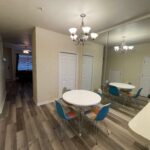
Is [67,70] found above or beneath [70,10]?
beneath

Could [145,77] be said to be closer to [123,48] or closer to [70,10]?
[123,48]

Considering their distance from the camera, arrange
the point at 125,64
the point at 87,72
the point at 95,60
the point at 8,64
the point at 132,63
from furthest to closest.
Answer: the point at 8,64, the point at 87,72, the point at 95,60, the point at 125,64, the point at 132,63

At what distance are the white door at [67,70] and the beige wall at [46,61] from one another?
20cm

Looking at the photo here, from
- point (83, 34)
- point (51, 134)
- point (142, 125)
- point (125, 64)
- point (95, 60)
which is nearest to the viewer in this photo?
point (142, 125)

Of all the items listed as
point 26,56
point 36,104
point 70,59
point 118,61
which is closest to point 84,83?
point 70,59

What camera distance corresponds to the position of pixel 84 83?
477cm

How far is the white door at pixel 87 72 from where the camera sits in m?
4.66

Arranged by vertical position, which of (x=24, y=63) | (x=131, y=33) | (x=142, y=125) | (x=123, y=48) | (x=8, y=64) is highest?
(x=131, y=33)

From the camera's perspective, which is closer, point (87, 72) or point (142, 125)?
point (142, 125)

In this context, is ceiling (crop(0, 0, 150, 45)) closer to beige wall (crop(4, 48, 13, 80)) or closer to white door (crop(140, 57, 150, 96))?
white door (crop(140, 57, 150, 96))

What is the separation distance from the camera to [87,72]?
4.75 meters

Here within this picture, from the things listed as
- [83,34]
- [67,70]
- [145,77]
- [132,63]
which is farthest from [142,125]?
[67,70]

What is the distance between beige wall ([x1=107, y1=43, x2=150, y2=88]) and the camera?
2715 mm

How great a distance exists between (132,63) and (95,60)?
1.81m
